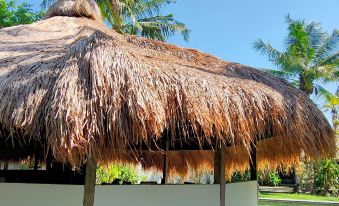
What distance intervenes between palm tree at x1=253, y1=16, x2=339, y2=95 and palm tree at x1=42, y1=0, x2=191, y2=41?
486cm

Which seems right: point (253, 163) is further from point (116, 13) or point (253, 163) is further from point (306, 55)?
point (306, 55)

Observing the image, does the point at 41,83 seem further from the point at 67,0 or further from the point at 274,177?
the point at 274,177

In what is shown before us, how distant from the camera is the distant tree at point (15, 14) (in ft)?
37.9

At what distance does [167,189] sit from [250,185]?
174cm

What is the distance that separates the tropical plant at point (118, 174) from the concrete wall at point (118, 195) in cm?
384

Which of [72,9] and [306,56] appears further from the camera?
[306,56]

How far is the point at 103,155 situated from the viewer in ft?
10.6

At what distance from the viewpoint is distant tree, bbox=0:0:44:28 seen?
11547mm

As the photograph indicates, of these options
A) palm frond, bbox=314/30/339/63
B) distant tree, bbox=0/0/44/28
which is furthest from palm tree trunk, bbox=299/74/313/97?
distant tree, bbox=0/0/44/28

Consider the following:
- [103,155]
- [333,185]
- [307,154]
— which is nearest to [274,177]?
[333,185]

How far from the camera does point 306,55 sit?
53.1 feet

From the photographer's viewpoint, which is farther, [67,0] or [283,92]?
[67,0]

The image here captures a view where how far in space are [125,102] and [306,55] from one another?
48.1 ft

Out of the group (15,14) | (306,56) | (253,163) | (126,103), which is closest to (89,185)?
(126,103)
